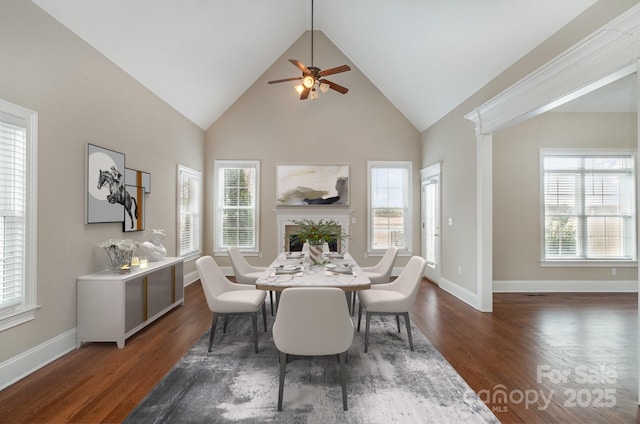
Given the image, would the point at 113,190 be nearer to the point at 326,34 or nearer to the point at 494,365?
the point at 494,365

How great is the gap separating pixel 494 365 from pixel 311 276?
5.55 ft

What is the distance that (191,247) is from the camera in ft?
19.7

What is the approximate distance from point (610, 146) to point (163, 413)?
6974 millimetres

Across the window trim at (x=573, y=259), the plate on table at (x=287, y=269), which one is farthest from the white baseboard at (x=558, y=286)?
the plate on table at (x=287, y=269)

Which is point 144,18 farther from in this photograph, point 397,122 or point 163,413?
point 397,122

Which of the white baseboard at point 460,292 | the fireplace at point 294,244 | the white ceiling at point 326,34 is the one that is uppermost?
the white ceiling at point 326,34

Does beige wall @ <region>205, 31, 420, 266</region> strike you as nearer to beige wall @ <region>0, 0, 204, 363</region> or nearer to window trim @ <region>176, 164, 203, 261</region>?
window trim @ <region>176, 164, 203, 261</region>

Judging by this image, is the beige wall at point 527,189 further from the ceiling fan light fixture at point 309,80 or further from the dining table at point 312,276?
the ceiling fan light fixture at point 309,80

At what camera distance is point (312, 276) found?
288 cm

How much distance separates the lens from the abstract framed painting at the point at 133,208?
394 centimetres

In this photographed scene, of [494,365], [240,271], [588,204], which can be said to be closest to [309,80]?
[240,271]

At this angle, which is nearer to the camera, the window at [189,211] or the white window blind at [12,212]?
the white window blind at [12,212]

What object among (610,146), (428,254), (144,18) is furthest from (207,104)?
(610,146)

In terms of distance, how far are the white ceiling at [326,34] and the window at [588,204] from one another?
2.18 meters
